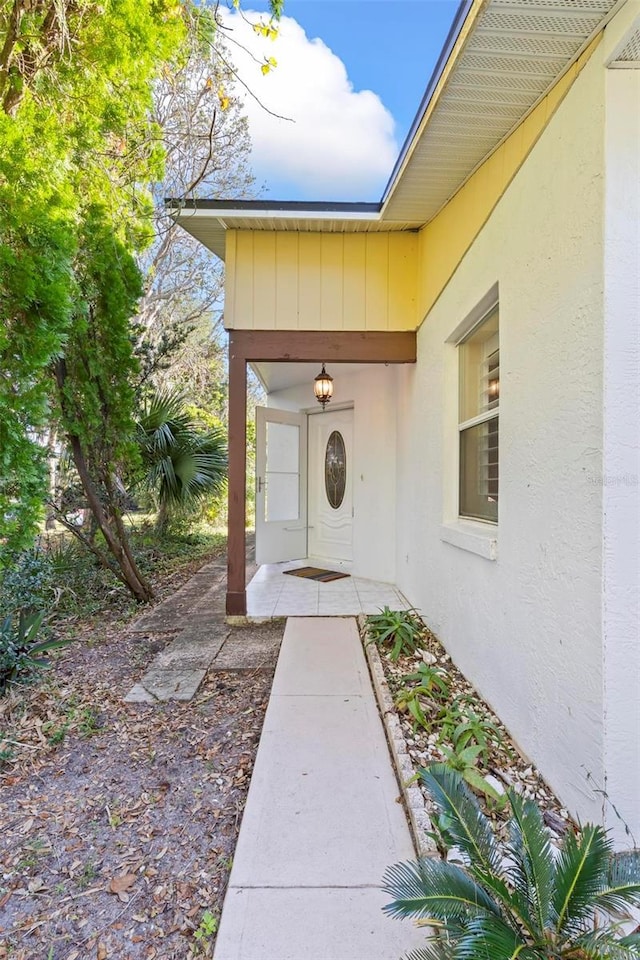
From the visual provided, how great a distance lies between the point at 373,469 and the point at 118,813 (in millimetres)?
4515

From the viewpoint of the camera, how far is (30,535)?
2.78m

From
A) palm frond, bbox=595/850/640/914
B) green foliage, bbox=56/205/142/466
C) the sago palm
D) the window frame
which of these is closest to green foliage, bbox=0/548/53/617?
green foliage, bbox=56/205/142/466

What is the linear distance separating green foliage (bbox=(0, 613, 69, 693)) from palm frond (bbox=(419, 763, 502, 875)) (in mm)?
2674

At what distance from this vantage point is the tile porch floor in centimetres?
432

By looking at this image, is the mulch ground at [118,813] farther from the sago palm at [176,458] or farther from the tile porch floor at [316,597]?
the sago palm at [176,458]

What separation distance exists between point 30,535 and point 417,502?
3.16m

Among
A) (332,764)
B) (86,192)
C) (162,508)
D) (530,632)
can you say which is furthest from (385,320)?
(162,508)

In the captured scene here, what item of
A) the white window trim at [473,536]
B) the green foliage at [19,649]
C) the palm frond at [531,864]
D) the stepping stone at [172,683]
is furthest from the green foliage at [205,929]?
the green foliage at [19,649]

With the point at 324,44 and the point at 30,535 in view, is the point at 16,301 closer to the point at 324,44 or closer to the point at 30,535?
the point at 30,535

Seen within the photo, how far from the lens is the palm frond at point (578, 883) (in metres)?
1.11

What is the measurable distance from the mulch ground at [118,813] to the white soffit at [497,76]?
3365mm

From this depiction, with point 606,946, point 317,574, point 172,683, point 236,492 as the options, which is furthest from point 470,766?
point 317,574

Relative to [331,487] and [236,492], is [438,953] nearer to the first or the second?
[236,492]

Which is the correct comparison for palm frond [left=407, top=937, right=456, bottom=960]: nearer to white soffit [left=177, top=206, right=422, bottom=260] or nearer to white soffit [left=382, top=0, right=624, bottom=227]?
white soffit [left=382, top=0, right=624, bottom=227]
